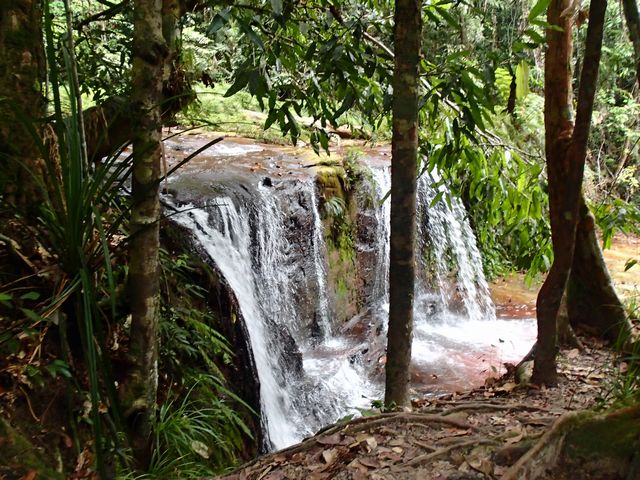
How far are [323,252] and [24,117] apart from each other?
5.48 m

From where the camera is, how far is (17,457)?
6.17ft

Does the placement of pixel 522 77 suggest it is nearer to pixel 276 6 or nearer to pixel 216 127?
pixel 276 6

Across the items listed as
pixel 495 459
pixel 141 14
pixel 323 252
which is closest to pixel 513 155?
pixel 495 459

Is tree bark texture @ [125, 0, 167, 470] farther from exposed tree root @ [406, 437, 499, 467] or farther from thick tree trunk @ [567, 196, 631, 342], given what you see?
thick tree trunk @ [567, 196, 631, 342]

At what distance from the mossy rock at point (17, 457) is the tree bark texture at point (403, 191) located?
5.75 ft

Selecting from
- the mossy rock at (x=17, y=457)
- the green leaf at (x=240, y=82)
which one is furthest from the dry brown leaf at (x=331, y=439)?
the green leaf at (x=240, y=82)

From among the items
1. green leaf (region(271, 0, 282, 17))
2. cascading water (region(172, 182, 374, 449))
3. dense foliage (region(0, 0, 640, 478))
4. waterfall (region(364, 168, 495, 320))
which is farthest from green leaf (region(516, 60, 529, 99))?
waterfall (region(364, 168, 495, 320))

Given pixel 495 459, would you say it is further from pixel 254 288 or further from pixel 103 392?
pixel 254 288

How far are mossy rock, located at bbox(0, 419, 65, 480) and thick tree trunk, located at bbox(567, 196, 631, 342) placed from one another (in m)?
4.03

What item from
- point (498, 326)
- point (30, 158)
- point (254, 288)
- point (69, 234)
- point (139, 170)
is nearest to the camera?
point (69, 234)

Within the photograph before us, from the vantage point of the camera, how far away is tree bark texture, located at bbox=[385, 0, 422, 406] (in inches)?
106

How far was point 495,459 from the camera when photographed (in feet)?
6.41

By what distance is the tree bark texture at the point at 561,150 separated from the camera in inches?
106

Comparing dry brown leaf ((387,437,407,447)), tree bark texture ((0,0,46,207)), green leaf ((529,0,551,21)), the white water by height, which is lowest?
the white water
